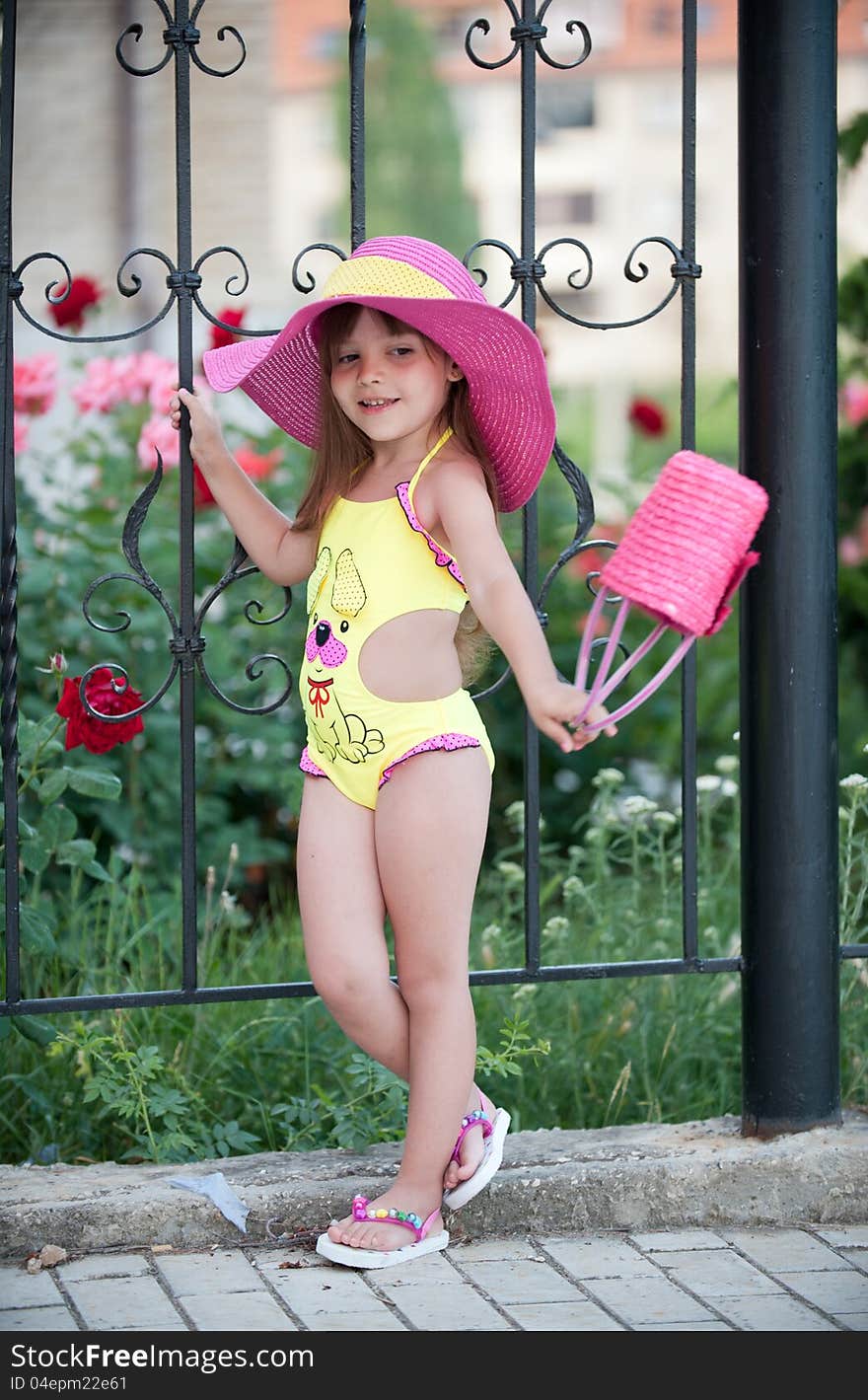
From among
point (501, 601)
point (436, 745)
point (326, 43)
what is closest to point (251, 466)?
point (436, 745)

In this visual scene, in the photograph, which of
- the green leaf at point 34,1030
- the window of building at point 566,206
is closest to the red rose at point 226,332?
the green leaf at point 34,1030

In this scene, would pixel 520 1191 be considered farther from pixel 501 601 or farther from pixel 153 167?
pixel 153 167

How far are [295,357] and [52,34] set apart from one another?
29.5ft

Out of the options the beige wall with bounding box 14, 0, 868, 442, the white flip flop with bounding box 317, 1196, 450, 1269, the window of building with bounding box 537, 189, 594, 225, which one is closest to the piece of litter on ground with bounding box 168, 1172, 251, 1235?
the white flip flop with bounding box 317, 1196, 450, 1269

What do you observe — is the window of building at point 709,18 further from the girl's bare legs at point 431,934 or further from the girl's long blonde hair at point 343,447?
the girl's bare legs at point 431,934

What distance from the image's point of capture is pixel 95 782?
281 cm

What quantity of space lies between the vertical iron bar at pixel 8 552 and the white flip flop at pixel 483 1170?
2.43 feet

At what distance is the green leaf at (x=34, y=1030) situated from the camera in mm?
2652

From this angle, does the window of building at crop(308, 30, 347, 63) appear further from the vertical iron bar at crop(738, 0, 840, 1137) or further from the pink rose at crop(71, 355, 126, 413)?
the vertical iron bar at crop(738, 0, 840, 1137)

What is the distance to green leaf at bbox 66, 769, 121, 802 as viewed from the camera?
110 inches

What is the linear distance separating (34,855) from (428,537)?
3.20ft

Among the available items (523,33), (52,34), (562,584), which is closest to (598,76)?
(52,34)

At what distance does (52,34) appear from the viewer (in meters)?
10.4
